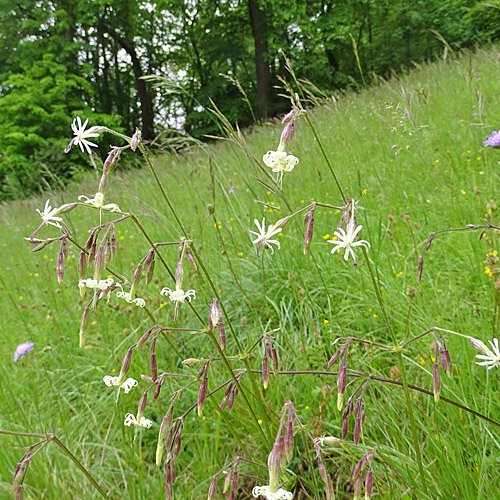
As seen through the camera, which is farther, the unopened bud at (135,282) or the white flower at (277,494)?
the unopened bud at (135,282)

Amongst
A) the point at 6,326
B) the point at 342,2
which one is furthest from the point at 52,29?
the point at 6,326

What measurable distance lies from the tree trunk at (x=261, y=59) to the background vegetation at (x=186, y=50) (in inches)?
1.6

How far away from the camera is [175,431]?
91 centimetres

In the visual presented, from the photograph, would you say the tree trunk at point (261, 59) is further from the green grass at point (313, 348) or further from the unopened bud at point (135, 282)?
the unopened bud at point (135, 282)

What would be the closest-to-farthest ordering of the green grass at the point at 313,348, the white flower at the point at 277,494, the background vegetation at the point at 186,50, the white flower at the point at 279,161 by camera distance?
1. the white flower at the point at 277,494
2. the white flower at the point at 279,161
3. the green grass at the point at 313,348
4. the background vegetation at the point at 186,50

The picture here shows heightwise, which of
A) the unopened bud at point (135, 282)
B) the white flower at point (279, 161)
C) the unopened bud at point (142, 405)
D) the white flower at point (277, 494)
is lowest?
the white flower at point (277, 494)

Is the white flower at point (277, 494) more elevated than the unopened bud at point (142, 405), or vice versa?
the unopened bud at point (142, 405)

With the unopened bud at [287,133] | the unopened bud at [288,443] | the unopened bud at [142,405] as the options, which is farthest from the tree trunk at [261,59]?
the unopened bud at [288,443]

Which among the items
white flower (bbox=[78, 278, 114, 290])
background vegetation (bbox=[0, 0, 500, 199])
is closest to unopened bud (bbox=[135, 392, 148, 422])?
white flower (bbox=[78, 278, 114, 290])

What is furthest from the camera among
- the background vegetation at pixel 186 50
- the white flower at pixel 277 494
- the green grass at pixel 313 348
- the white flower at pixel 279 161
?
the background vegetation at pixel 186 50

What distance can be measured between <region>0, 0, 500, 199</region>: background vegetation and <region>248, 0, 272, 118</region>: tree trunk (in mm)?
40

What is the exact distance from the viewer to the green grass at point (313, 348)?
4.49ft

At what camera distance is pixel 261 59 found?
51.9 ft

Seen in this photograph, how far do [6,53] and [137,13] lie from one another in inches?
221
